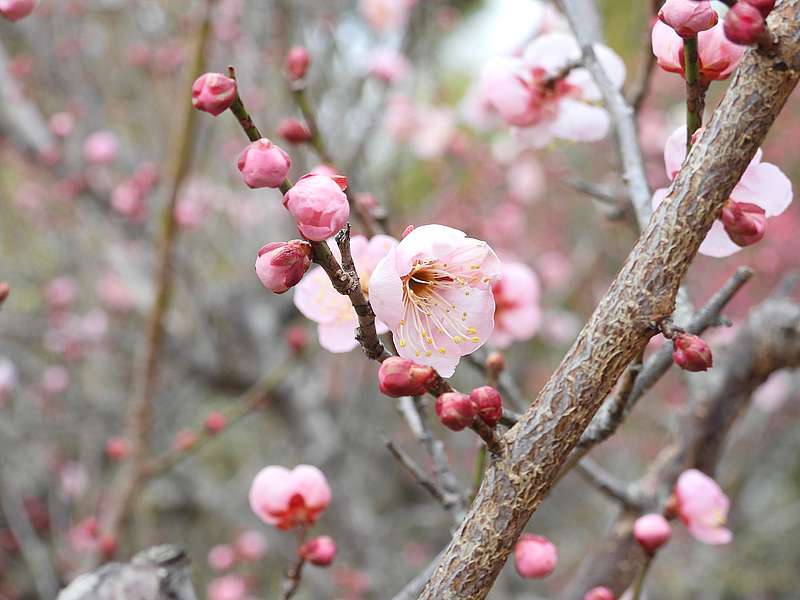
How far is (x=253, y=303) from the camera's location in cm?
353

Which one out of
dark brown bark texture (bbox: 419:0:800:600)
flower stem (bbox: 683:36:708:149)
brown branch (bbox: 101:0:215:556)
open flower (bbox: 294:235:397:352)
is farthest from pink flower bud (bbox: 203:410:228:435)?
flower stem (bbox: 683:36:708:149)

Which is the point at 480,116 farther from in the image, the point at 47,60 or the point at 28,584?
the point at 28,584

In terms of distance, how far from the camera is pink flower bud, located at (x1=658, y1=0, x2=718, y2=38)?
680 mm

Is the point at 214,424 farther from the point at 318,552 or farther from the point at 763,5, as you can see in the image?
the point at 763,5

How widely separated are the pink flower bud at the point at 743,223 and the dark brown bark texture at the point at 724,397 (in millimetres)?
590

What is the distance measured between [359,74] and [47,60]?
1.46m

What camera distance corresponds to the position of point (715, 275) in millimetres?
4688

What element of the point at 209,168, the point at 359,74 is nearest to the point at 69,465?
the point at 209,168

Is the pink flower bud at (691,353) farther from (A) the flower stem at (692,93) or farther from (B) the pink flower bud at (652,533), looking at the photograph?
(B) the pink flower bud at (652,533)

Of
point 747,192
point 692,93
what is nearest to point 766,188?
point 747,192

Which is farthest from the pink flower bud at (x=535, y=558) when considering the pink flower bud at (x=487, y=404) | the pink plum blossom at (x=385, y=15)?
the pink plum blossom at (x=385, y=15)

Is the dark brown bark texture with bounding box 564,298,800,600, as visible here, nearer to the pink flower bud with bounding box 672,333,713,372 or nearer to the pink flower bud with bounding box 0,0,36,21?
the pink flower bud with bounding box 672,333,713,372

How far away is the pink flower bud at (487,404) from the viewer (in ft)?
2.11

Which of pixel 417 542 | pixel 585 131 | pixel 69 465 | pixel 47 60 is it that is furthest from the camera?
pixel 417 542
